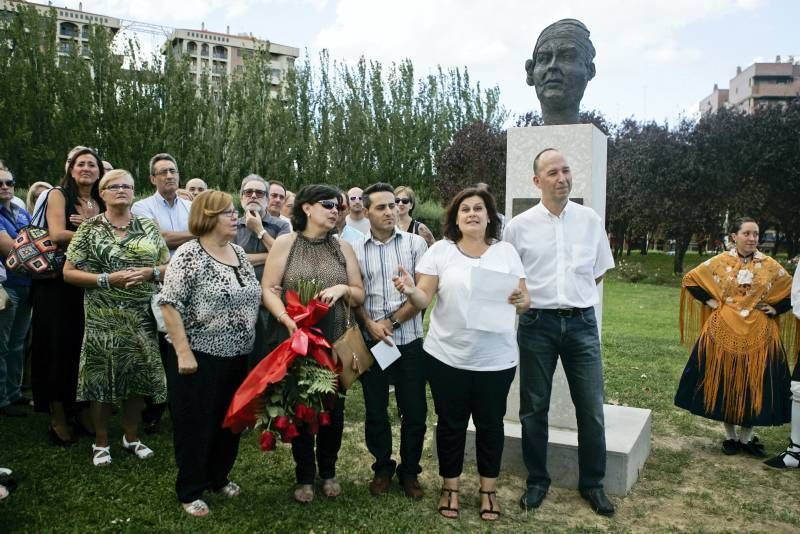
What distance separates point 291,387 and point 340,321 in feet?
1.69

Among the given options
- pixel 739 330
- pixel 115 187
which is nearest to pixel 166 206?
pixel 115 187

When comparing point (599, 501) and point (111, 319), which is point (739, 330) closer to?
point (599, 501)

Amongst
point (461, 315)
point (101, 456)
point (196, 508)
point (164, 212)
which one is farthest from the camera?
point (164, 212)

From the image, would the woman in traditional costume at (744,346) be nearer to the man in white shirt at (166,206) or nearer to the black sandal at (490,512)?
the black sandal at (490,512)

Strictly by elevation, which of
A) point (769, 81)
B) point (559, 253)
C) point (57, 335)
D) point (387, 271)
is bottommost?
point (57, 335)

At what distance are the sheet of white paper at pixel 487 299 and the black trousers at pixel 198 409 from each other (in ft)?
4.62

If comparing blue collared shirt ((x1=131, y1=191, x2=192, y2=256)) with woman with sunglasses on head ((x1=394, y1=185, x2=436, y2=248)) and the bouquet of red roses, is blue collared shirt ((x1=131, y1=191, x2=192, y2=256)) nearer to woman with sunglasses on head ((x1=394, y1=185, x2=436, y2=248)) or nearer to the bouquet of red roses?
woman with sunglasses on head ((x1=394, y1=185, x2=436, y2=248))

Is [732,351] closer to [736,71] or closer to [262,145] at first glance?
[262,145]

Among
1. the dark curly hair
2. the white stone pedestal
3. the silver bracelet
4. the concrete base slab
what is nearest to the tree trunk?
the white stone pedestal

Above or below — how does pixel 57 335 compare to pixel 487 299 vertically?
below

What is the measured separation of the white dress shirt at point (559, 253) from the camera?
381 centimetres

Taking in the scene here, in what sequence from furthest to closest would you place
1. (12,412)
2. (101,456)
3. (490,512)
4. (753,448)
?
(12,412) < (753,448) < (101,456) < (490,512)

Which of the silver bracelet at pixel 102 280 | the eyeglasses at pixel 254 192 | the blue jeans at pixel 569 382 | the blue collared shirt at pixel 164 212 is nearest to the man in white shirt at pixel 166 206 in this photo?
the blue collared shirt at pixel 164 212

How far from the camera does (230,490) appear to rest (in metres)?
3.94
